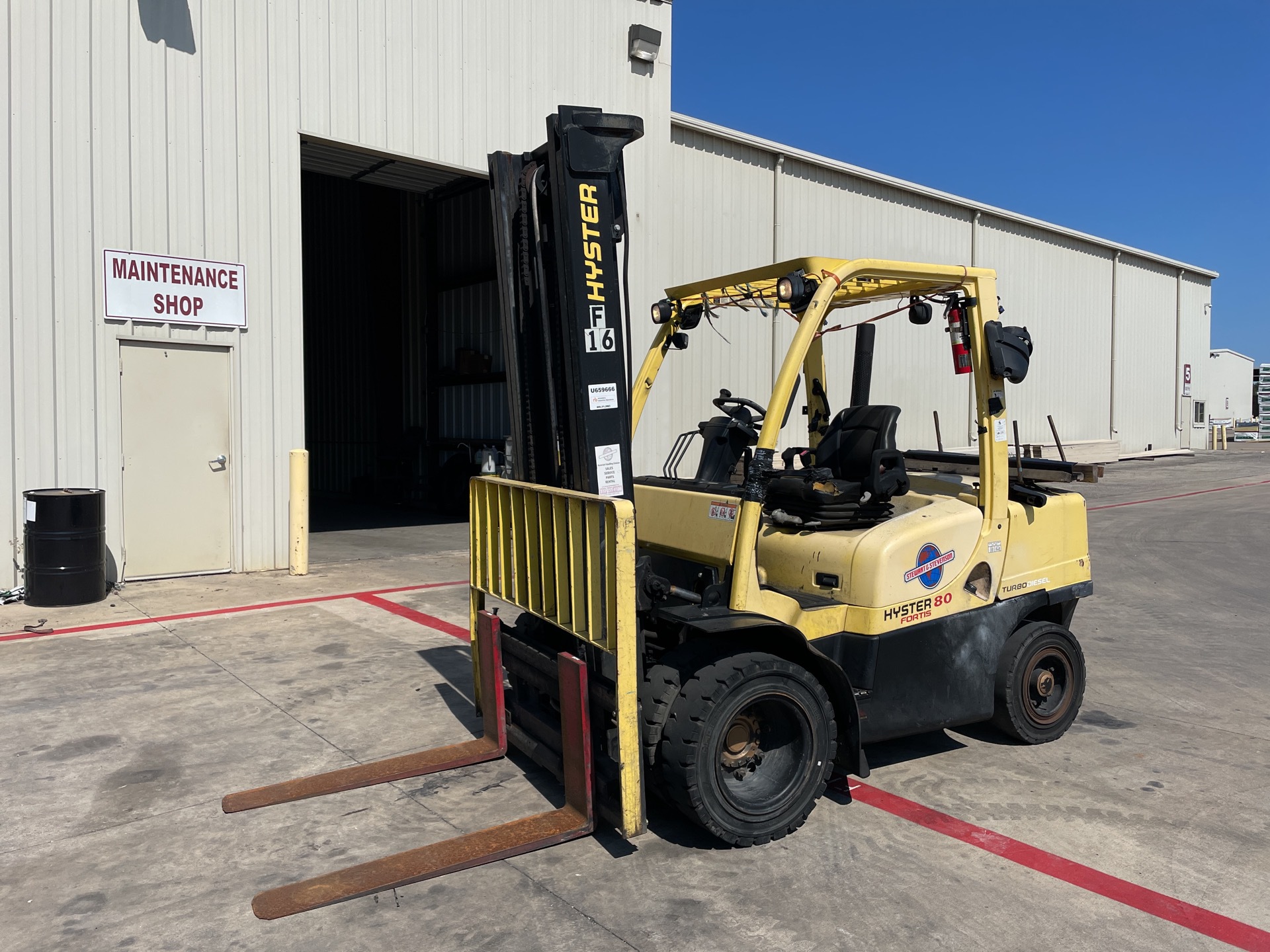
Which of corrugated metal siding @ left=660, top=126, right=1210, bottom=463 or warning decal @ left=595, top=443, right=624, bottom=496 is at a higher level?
corrugated metal siding @ left=660, top=126, right=1210, bottom=463

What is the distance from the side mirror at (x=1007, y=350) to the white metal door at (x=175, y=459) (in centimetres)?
854

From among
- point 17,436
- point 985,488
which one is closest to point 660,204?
point 17,436

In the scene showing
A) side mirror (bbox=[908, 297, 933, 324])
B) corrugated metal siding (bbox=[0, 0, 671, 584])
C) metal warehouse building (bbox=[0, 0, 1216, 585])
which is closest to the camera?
side mirror (bbox=[908, 297, 933, 324])

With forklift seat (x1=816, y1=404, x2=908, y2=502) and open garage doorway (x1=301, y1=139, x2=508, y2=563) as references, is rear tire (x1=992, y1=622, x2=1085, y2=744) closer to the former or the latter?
forklift seat (x1=816, y1=404, x2=908, y2=502)

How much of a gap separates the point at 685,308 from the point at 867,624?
6.99 ft

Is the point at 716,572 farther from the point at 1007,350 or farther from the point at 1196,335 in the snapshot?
the point at 1196,335

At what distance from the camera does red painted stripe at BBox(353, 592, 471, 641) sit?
812 centimetres

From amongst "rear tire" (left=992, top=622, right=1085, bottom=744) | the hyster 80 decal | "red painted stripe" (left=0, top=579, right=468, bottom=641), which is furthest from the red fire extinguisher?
"red painted stripe" (left=0, top=579, right=468, bottom=641)

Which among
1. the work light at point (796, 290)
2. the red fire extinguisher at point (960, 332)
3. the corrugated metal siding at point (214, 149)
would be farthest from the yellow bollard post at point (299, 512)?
the red fire extinguisher at point (960, 332)

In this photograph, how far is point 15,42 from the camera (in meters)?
9.05

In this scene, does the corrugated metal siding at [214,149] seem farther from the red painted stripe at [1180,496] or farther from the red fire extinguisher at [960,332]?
the red painted stripe at [1180,496]

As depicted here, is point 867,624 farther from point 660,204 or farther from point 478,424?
point 478,424

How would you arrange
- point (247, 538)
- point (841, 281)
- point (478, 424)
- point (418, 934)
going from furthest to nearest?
point (478, 424), point (247, 538), point (841, 281), point (418, 934)

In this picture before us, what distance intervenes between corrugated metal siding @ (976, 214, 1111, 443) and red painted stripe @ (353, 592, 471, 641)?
64.3 feet
